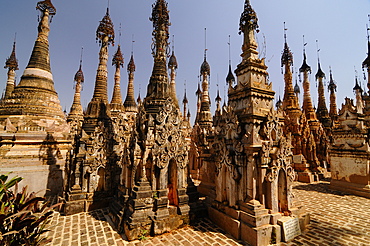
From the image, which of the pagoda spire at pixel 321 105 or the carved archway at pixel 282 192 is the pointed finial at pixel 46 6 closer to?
the carved archway at pixel 282 192

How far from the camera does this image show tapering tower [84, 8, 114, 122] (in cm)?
1257

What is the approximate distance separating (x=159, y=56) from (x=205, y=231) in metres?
9.32

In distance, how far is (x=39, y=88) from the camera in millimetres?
16047

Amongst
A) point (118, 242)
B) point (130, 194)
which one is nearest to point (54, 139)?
point (130, 194)

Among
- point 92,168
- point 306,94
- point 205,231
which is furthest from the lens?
point 306,94

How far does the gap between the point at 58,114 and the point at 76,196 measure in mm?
10100

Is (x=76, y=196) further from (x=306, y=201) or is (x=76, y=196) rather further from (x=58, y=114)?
(x=306, y=201)

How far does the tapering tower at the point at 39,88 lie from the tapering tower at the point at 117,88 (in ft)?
17.2

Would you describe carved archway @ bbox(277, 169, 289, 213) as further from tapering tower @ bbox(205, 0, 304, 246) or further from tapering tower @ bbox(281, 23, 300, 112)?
tapering tower @ bbox(281, 23, 300, 112)

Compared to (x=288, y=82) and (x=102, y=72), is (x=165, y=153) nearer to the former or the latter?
Result: (x=102, y=72)

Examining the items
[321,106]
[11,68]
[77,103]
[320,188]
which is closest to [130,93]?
[77,103]

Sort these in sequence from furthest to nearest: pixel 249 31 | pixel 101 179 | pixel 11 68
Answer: pixel 11 68 < pixel 101 179 < pixel 249 31

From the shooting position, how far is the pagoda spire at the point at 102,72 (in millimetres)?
12756

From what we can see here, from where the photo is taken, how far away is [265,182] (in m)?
7.36
